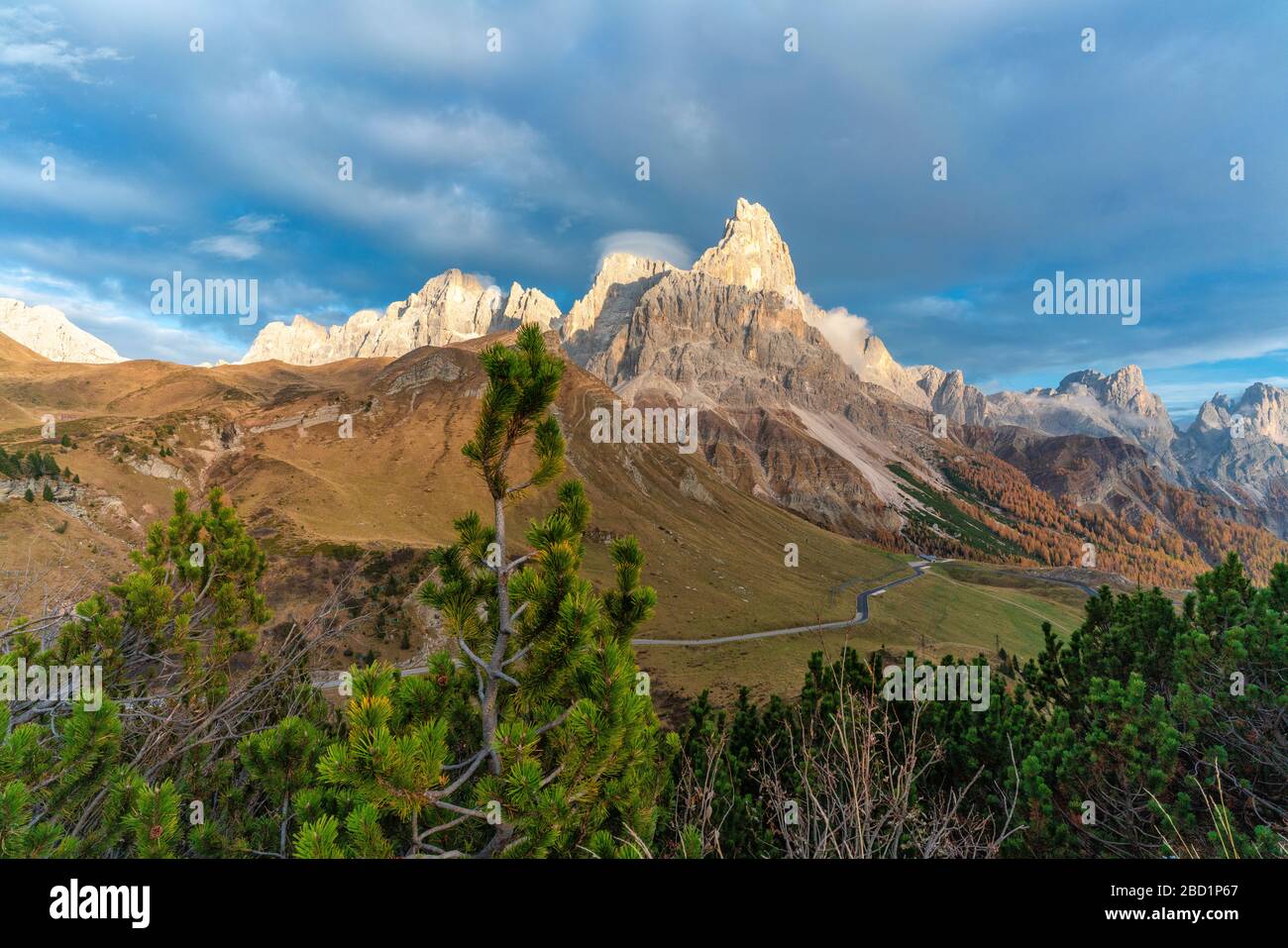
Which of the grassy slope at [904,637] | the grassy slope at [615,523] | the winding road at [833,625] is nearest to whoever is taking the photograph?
the grassy slope at [904,637]

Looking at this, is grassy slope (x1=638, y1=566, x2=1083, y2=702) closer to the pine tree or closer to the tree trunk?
the pine tree

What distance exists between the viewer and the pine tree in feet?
14.8

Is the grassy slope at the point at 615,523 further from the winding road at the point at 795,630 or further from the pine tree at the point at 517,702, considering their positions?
the pine tree at the point at 517,702

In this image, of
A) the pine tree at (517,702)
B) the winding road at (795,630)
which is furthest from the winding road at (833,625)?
the pine tree at (517,702)

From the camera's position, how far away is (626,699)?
5.23 m

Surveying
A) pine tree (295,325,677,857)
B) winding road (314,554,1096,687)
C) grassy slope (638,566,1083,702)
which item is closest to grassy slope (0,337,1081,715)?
grassy slope (638,566,1083,702)

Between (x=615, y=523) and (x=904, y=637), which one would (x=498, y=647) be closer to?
(x=904, y=637)

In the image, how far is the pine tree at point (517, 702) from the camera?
450 cm

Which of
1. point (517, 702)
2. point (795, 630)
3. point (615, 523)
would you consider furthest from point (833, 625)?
point (517, 702)
